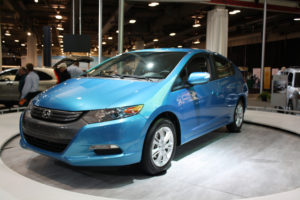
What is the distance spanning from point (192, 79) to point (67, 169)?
1.73 m

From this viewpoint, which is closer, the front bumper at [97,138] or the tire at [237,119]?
the front bumper at [97,138]

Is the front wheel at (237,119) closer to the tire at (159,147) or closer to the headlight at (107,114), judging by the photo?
the tire at (159,147)

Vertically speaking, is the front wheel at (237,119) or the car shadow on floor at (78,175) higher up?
the front wheel at (237,119)

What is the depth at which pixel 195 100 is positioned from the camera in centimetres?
360

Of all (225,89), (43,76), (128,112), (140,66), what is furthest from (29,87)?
(128,112)

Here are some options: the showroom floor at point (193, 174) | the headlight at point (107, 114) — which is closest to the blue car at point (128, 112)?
the headlight at point (107, 114)

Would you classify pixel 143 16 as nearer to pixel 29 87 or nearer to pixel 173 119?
pixel 29 87

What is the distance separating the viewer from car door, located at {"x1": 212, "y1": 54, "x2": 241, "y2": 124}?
4266 millimetres

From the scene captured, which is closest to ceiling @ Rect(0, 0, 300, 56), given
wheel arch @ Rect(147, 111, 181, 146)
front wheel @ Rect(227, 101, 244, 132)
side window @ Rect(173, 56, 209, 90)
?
front wheel @ Rect(227, 101, 244, 132)

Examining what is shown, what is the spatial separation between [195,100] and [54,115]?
1669 millimetres

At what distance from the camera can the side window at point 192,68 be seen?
3416 mm

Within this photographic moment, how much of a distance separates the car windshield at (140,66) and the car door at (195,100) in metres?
0.20

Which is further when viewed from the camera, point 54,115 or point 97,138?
point 54,115

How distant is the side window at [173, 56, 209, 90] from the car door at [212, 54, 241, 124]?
266 millimetres
